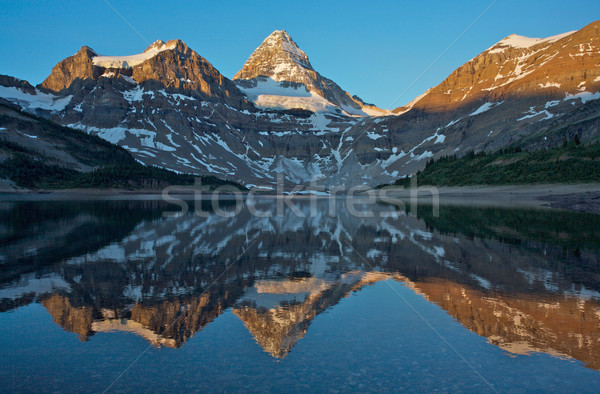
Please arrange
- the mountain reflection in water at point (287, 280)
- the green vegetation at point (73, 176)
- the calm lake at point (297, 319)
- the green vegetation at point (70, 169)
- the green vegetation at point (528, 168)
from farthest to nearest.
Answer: the green vegetation at point (70, 169) < the green vegetation at point (73, 176) < the green vegetation at point (528, 168) < the mountain reflection in water at point (287, 280) < the calm lake at point (297, 319)

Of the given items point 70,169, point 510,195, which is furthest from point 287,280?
point 70,169

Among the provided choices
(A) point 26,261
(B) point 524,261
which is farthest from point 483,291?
(A) point 26,261

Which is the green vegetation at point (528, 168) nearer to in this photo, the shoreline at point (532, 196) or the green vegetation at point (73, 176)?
the shoreline at point (532, 196)

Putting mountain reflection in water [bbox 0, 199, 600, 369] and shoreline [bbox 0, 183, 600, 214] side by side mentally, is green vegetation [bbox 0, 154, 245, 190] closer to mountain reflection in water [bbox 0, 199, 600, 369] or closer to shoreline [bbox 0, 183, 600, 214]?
shoreline [bbox 0, 183, 600, 214]

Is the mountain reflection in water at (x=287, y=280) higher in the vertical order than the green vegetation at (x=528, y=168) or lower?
lower

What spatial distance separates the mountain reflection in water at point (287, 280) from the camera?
349 inches

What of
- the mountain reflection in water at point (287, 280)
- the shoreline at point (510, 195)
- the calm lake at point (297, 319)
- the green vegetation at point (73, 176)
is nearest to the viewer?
the calm lake at point (297, 319)

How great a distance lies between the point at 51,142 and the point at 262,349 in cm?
16693

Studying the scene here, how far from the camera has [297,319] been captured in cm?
961

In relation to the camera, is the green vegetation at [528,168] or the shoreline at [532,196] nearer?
the shoreline at [532,196]

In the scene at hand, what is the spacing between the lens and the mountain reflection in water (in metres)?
8.88

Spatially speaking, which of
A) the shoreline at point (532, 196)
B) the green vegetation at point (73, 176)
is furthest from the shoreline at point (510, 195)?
the green vegetation at point (73, 176)

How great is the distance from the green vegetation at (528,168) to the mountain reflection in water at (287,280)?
51.2 meters

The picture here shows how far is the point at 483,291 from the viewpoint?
1184 cm
